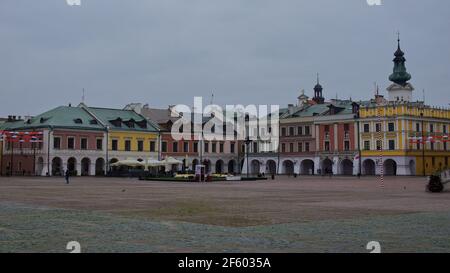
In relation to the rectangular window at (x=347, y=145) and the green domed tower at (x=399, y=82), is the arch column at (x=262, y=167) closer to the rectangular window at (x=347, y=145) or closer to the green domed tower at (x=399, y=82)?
the rectangular window at (x=347, y=145)

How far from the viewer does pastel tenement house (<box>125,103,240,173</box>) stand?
262 ft

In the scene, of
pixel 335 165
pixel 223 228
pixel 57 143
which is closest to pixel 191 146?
pixel 335 165

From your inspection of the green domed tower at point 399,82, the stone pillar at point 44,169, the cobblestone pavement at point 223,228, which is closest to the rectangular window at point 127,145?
the stone pillar at point 44,169

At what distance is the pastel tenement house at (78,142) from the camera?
222ft

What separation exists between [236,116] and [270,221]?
74222 mm

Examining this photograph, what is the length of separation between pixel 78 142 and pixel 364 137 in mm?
35593

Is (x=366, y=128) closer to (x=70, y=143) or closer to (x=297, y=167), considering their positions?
(x=297, y=167)

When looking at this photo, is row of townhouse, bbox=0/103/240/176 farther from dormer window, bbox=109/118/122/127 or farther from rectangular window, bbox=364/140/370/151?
rectangular window, bbox=364/140/370/151

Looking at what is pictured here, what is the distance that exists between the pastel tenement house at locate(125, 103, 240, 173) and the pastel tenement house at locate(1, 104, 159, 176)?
88.3 inches

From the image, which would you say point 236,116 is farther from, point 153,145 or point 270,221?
point 270,221

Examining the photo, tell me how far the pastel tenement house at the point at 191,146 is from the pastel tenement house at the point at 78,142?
2243 millimetres

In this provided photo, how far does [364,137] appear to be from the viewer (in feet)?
247

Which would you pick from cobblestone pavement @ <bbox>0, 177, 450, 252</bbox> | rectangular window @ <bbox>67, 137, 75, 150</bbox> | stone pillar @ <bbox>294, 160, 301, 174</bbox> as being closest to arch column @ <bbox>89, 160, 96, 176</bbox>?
rectangular window @ <bbox>67, 137, 75, 150</bbox>
